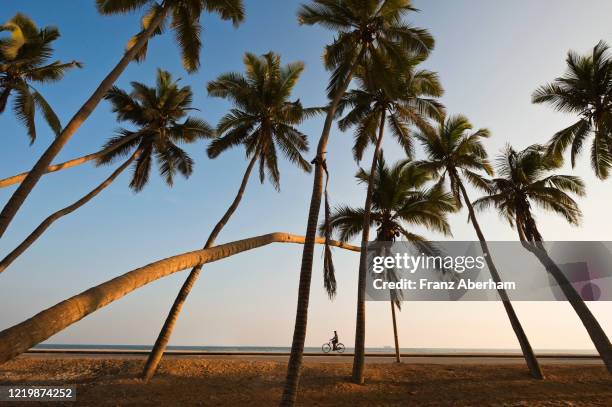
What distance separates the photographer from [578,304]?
15055 mm

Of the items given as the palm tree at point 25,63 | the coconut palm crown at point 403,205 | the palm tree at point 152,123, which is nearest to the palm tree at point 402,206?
the coconut palm crown at point 403,205

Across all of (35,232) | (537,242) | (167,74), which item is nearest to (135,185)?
(167,74)

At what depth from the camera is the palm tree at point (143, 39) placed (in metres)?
8.20

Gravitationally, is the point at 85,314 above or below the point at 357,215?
below

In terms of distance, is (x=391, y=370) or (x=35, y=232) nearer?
(x=35, y=232)

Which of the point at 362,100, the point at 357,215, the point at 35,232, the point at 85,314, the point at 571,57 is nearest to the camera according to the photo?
the point at 85,314

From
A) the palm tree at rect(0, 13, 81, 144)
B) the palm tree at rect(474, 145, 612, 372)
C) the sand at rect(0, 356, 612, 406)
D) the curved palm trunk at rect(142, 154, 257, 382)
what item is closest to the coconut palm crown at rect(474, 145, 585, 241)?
the palm tree at rect(474, 145, 612, 372)

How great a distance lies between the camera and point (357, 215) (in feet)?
63.2

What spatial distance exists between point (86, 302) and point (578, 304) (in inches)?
717

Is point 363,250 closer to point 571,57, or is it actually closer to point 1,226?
point 1,226

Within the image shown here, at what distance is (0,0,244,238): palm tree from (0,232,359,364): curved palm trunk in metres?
4.77

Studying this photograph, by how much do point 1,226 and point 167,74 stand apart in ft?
43.8

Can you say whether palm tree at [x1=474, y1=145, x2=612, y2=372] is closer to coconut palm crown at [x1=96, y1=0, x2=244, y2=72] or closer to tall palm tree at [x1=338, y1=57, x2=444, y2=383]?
tall palm tree at [x1=338, y1=57, x2=444, y2=383]

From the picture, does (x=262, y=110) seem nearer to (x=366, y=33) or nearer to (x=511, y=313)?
(x=366, y=33)
